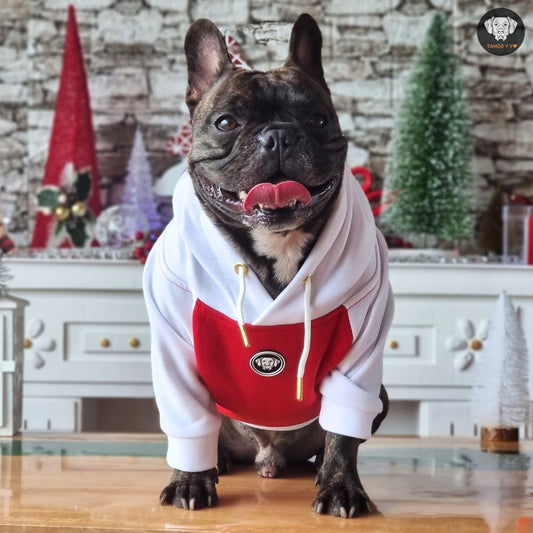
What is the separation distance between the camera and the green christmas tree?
2826 mm

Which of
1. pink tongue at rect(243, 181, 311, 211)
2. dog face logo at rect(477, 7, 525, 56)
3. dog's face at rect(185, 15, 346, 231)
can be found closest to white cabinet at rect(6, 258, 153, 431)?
dog face logo at rect(477, 7, 525, 56)

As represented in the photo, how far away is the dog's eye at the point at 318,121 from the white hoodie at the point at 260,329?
0.30 feet

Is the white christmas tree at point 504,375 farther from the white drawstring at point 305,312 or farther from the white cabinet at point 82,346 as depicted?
the white cabinet at point 82,346

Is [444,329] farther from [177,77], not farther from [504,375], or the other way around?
[177,77]

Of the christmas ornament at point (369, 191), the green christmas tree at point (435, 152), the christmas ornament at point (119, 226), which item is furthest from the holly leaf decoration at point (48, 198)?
the green christmas tree at point (435, 152)

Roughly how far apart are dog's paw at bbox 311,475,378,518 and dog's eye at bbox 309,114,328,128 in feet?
1.53

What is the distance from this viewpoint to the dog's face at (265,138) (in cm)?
104

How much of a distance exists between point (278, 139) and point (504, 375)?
0.86 m

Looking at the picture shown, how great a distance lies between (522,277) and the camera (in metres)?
2.57

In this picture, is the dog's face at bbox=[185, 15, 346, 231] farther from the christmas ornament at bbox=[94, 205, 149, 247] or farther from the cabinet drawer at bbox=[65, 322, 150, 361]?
the christmas ornament at bbox=[94, 205, 149, 247]

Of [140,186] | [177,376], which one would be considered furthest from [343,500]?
[140,186]

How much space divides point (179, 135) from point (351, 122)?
619mm

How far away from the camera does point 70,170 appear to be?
2.95 metres

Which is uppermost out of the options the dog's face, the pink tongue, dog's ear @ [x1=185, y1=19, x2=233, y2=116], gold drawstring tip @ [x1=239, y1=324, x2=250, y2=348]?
dog's ear @ [x1=185, y1=19, x2=233, y2=116]
